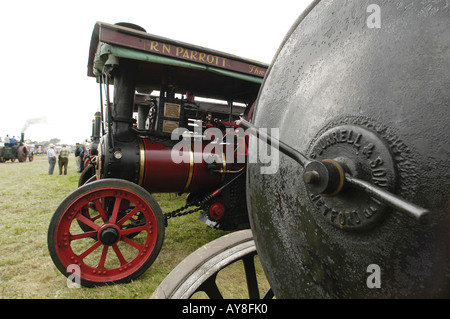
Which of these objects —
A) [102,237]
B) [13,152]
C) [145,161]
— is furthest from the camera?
[13,152]

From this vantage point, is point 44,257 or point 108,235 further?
point 44,257

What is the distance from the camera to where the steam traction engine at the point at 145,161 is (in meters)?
2.79

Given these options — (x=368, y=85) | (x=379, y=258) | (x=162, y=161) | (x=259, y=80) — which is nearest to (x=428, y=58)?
(x=368, y=85)

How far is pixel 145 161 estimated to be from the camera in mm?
3502

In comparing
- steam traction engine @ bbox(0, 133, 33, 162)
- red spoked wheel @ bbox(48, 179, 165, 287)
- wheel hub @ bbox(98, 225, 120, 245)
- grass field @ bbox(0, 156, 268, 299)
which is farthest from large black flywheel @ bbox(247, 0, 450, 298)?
steam traction engine @ bbox(0, 133, 33, 162)

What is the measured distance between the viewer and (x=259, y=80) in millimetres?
3951

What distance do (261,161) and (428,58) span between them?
486 millimetres

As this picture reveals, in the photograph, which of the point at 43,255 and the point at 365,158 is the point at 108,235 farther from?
the point at 365,158

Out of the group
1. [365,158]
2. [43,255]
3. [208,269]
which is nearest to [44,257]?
[43,255]

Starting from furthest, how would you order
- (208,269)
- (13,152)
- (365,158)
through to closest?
(13,152), (208,269), (365,158)

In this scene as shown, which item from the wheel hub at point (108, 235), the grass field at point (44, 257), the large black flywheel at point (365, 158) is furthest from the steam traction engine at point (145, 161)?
the large black flywheel at point (365, 158)

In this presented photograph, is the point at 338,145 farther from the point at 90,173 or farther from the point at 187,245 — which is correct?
the point at 90,173

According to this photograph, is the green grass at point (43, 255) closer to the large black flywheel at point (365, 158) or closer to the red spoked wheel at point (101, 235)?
the red spoked wheel at point (101, 235)

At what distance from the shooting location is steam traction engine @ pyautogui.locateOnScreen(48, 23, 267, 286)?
279 centimetres
